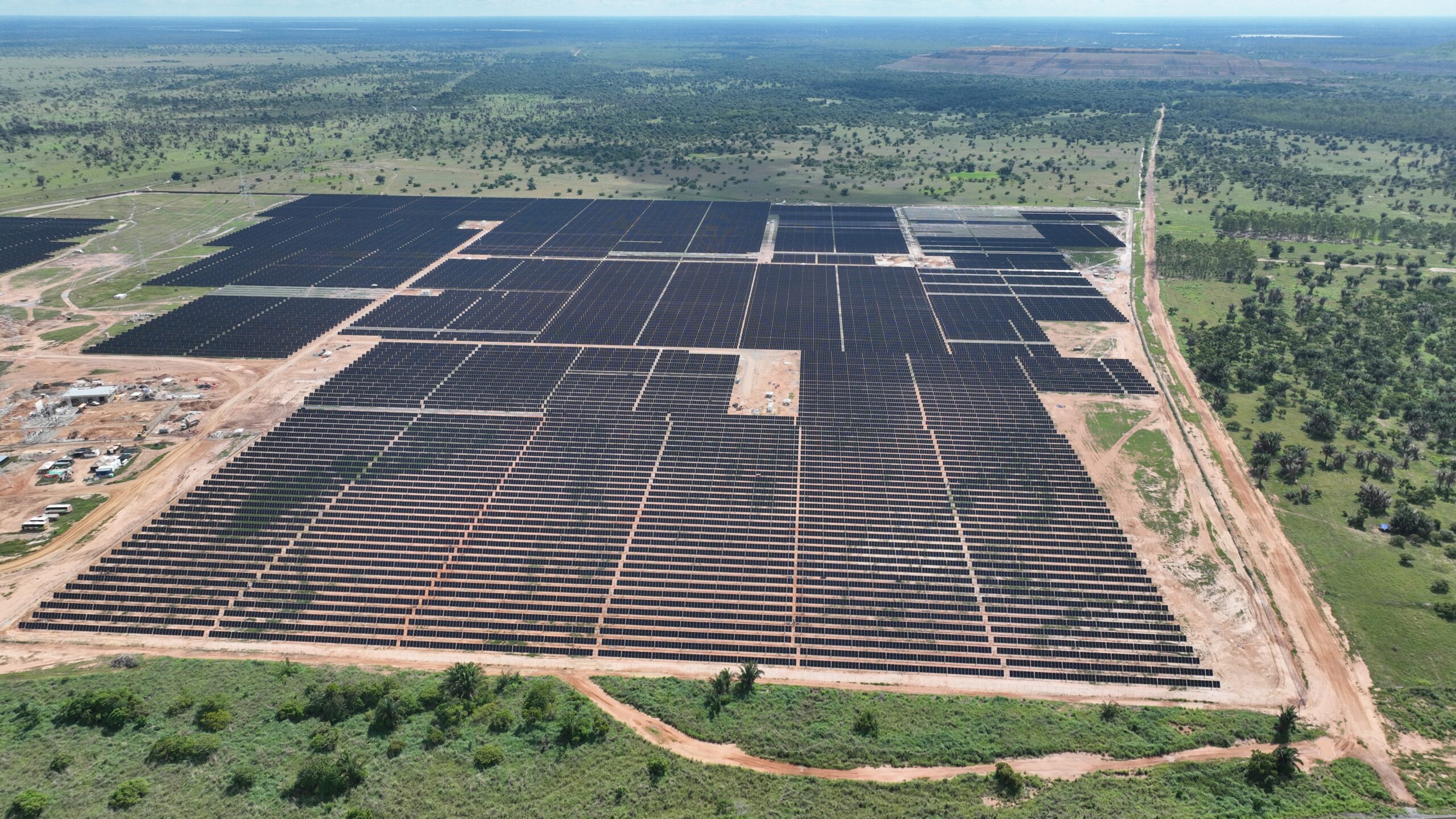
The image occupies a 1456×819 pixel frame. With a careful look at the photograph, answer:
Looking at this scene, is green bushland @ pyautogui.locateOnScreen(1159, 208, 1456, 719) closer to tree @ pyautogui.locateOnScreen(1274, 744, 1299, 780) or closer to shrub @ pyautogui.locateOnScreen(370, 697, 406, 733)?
tree @ pyautogui.locateOnScreen(1274, 744, 1299, 780)

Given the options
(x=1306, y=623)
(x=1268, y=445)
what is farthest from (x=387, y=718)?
(x=1268, y=445)

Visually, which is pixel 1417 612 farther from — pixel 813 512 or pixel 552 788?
pixel 552 788

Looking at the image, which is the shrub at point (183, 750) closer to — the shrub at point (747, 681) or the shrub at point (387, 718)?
the shrub at point (387, 718)

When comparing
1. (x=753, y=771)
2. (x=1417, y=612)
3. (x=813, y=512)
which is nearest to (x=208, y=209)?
(x=813, y=512)

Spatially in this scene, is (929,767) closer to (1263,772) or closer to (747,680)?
(747,680)

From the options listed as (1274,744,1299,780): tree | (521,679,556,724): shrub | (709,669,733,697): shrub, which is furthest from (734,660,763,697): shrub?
(1274,744,1299,780): tree

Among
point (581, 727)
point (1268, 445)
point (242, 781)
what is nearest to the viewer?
point (242, 781)
